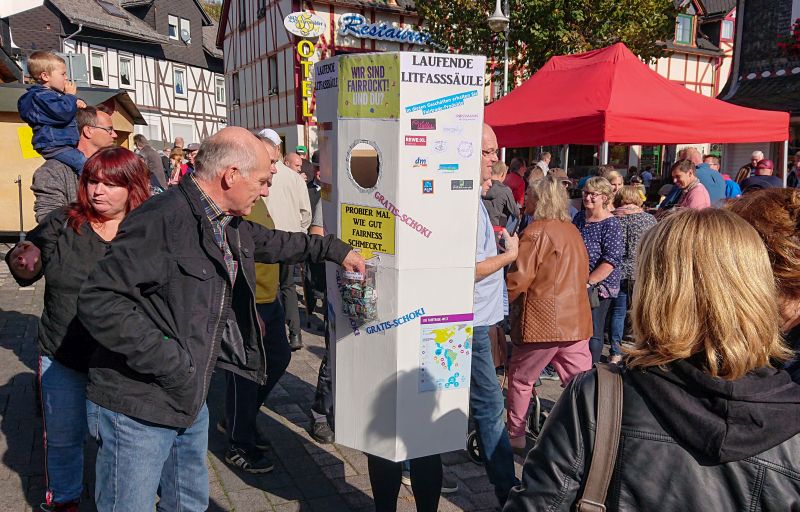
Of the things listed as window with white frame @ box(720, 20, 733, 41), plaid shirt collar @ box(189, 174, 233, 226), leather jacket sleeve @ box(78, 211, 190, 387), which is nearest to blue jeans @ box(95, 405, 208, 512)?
leather jacket sleeve @ box(78, 211, 190, 387)

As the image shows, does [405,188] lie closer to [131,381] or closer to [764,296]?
[131,381]

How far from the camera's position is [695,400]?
1.34m

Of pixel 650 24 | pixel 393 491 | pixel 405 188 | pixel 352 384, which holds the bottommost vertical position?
pixel 393 491

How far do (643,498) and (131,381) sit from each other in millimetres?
1642

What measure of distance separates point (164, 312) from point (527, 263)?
240cm

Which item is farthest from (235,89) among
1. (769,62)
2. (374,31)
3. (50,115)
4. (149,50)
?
(50,115)

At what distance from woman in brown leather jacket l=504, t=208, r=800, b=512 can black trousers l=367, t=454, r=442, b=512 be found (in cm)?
150

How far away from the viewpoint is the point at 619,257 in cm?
521

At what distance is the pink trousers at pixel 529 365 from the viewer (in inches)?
163

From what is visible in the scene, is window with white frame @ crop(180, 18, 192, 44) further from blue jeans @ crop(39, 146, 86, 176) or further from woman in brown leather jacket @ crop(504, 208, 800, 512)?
woman in brown leather jacket @ crop(504, 208, 800, 512)

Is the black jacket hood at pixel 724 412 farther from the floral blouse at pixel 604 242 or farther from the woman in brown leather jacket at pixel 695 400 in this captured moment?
the floral blouse at pixel 604 242

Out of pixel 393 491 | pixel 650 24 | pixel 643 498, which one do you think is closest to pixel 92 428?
pixel 393 491

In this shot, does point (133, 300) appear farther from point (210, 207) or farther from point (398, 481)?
point (398, 481)

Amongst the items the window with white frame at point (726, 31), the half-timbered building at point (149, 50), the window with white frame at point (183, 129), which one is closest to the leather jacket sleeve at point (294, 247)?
the half-timbered building at point (149, 50)
